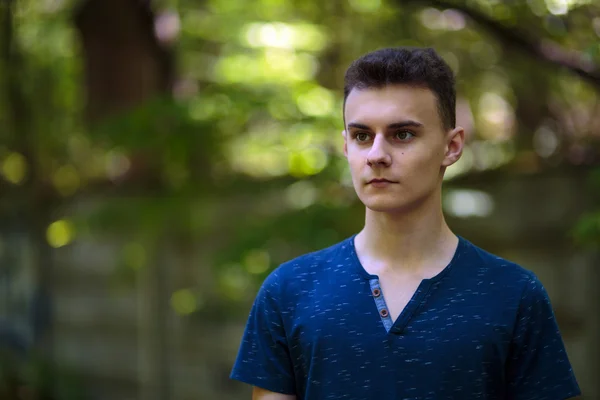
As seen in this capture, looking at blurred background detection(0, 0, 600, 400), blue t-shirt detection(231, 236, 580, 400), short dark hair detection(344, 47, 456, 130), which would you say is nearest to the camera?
blue t-shirt detection(231, 236, 580, 400)

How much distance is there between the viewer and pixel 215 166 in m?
4.96

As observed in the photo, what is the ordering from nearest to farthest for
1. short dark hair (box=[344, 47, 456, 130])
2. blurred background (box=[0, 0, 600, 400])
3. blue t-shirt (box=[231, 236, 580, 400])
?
blue t-shirt (box=[231, 236, 580, 400]), short dark hair (box=[344, 47, 456, 130]), blurred background (box=[0, 0, 600, 400])

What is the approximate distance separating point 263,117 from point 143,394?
2.91m

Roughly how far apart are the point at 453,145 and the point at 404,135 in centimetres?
16

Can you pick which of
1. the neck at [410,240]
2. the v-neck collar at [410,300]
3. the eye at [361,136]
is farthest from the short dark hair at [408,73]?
the v-neck collar at [410,300]

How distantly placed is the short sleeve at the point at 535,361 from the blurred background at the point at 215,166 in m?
1.11

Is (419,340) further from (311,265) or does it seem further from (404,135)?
(404,135)

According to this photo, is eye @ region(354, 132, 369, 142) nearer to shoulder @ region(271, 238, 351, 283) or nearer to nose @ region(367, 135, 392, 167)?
nose @ region(367, 135, 392, 167)

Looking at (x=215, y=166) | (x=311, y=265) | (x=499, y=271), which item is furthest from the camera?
(x=215, y=166)

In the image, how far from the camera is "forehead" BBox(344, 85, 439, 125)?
1850 millimetres

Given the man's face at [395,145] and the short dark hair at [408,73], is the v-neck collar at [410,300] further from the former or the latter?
the short dark hair at [408,73]

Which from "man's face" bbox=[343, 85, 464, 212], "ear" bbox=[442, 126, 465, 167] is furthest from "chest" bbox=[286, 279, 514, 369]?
"ear" bbox=[442, 126, 465, 167]

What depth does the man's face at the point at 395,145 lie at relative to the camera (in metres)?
1.85

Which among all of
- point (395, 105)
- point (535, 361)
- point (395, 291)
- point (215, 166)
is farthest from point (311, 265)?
point (215, 166)
